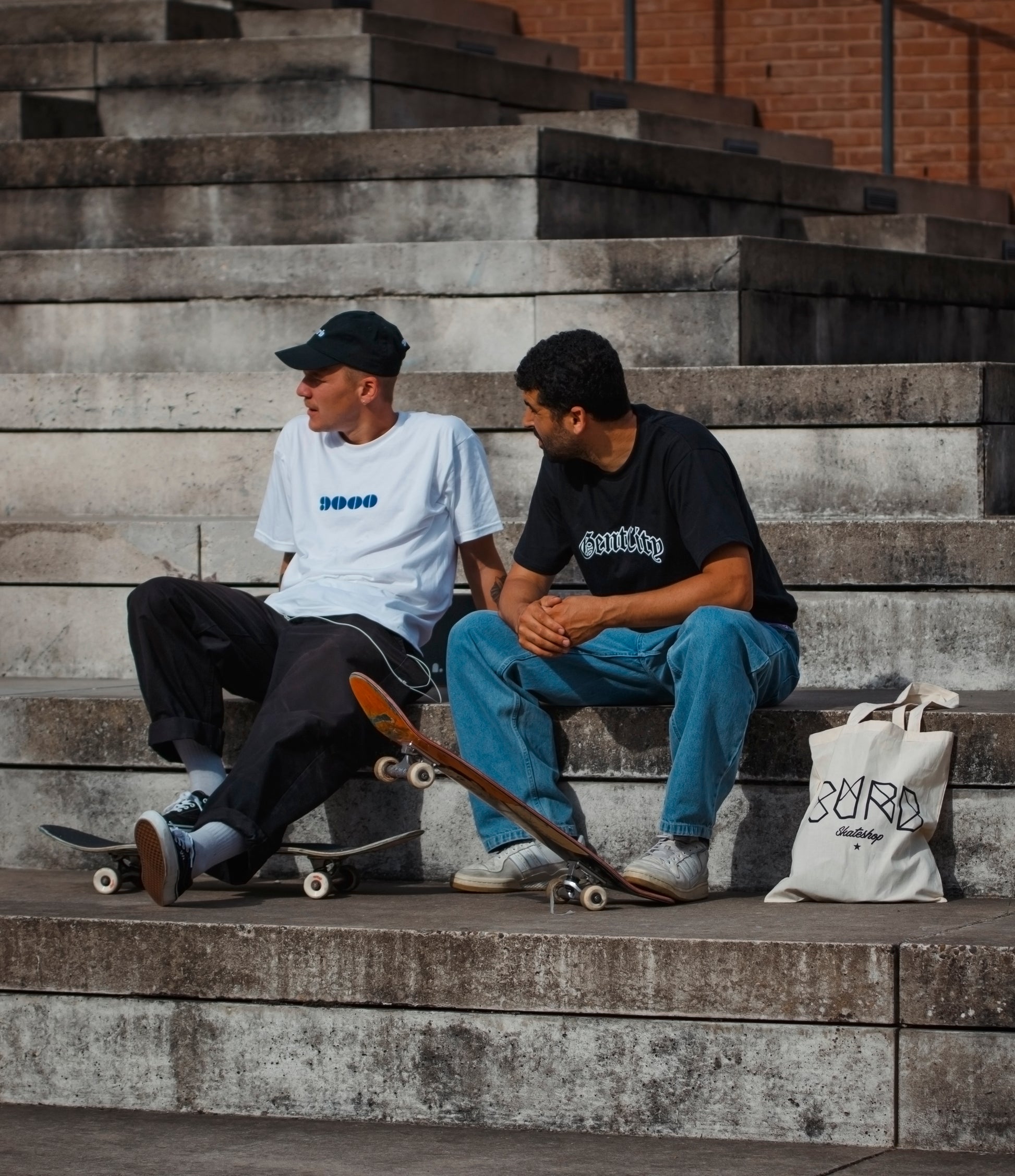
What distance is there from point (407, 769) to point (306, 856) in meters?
0.31

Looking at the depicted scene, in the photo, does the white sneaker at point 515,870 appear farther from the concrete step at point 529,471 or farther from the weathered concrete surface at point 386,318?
the weathered concrete surface at point 386,318

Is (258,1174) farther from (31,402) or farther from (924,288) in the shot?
(924,288)

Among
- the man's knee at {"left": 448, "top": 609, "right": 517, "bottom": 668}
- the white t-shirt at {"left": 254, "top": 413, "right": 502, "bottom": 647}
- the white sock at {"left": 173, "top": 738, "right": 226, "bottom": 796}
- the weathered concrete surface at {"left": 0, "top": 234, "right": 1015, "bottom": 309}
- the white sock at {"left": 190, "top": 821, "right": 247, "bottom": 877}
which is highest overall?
the weathered concrete surface at {"left": 0, "top": 234, "right": 1015, "bottom": 309}

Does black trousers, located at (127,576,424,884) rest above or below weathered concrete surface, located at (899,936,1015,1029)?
above

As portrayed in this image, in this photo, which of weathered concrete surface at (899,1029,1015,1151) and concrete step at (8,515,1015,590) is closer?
weathered concrete surface at (899,1029,1015,1151)

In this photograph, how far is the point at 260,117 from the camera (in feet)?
27.8

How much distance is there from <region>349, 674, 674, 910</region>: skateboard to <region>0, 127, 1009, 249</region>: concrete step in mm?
3333

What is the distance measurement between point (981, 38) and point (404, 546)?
646 centimetres

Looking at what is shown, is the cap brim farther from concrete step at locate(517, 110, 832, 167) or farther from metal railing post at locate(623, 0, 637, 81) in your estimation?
metal railing post at locate(623, 0, 637, 81)

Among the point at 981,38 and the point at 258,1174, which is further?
the point at 981,38

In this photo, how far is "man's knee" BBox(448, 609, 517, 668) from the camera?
4.77m

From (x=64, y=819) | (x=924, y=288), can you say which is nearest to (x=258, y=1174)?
(x=64, y=819)

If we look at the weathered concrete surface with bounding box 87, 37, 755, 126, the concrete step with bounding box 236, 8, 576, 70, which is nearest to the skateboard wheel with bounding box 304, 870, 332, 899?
the weathered concrete surface with bounding box 87, 37, 755, 126

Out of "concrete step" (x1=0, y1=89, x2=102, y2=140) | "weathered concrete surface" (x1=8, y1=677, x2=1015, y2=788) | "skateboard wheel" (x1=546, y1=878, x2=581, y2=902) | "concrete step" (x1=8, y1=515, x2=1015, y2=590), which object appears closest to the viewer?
"skateboard wheel" (x1=546, y1=878, x2=581, y2=902)
